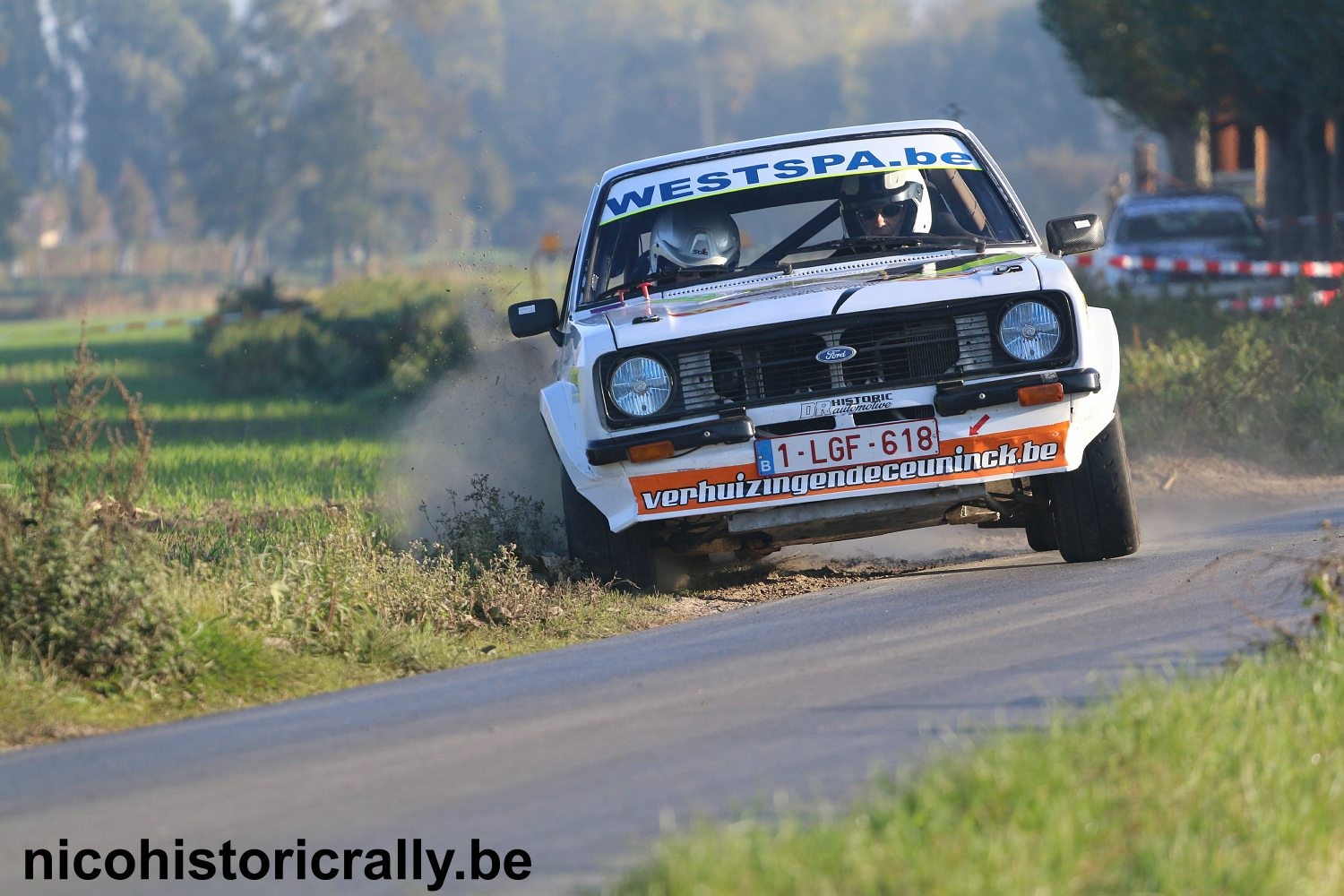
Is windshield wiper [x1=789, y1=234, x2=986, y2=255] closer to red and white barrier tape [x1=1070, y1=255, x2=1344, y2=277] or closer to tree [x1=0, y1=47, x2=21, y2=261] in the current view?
red and white barrier tape [x1=1070, y1=255, x2=1344, y2=277]

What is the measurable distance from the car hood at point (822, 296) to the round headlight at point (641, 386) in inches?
4.1

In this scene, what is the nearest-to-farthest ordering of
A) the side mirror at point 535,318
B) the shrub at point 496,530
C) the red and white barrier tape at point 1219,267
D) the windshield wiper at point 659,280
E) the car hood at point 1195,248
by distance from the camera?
the windshield wiper at point 659,280 < the shrub at point 496,530 < the side mirror at point 535,318 < the red and white barrier tape at point 1219,267 < the car hood at point 1195,248

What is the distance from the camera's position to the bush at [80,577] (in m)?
6.45

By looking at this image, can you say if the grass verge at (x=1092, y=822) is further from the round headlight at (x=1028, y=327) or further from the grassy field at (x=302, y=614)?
the grassy field at (x=302, y=614)

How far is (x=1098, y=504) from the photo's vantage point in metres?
7.75

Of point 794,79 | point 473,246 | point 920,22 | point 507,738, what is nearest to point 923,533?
point 473,246

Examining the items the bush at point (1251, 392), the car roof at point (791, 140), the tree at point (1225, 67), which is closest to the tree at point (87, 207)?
the tree at point (1225, 67)

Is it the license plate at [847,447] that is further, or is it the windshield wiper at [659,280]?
the windshield wiper at [659,280]

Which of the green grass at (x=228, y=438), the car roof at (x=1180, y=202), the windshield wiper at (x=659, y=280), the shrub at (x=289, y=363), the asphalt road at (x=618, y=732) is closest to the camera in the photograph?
the asphalt road at (x=618, y=732)

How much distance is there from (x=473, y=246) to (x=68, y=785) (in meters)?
8.25

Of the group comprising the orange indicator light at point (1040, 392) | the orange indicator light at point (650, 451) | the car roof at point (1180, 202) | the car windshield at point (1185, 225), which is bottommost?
the car windshield at point (1185, 225)

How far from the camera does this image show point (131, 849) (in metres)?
4.40

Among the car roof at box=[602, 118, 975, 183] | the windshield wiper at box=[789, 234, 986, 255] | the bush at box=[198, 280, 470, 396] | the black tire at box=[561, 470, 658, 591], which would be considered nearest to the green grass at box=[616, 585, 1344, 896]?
the black tire at box=[561, 470, 658, 591]

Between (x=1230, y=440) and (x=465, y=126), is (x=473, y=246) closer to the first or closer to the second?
(x=1230, y=440)
